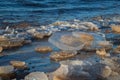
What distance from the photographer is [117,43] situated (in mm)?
7785

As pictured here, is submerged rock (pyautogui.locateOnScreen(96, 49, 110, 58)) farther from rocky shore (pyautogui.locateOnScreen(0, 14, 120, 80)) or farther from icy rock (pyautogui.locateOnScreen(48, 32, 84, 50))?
icy rock (pyautogui.locateOnScreen(48, 32, 84, 50))

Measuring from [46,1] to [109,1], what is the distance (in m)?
2.81

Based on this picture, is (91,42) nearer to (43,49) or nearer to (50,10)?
(43,49)

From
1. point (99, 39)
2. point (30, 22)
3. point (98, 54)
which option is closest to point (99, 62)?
point (98, 54)

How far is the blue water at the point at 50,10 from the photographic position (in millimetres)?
10513

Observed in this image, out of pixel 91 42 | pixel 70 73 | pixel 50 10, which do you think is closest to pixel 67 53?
pixel 91 42

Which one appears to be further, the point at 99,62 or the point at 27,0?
the point at 27,0

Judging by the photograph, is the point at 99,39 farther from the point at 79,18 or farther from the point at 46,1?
the point at 46,1

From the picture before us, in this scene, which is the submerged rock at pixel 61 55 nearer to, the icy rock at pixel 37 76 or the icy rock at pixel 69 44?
the icy rock at pixel 69 44

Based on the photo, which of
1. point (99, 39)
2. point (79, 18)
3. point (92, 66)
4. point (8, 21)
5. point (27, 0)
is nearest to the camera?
point (92, 66)

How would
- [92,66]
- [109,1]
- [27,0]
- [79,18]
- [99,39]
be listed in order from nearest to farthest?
1. [92,66]
2. [99,39]
3. [79,18]
4. [27,0]
5. [109,1]

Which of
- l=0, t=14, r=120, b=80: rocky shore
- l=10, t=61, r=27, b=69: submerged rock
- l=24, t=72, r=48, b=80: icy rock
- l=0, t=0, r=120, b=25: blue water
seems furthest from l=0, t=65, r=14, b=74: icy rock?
l=0, t=0, r=120, b=25: blue water

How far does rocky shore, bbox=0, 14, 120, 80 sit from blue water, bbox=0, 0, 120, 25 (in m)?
1.15

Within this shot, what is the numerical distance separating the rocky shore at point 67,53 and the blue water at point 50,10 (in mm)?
1151
